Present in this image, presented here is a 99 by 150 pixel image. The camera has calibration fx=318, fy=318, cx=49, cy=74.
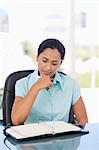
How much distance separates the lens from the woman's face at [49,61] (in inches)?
76.3

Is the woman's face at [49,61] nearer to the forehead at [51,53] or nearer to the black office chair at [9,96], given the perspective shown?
the forehead at [51,53]

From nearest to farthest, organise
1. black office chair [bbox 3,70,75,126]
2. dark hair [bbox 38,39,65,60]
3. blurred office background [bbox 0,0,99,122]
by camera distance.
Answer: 1. dark hair [bbox 38,39,65,60]
2. black office chair [bbox 3,70,75,126]
3. blurred office background [bbox 0,0,99,122]

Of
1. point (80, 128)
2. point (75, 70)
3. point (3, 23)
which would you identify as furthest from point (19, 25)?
point (80, 128)

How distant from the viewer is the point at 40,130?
5.35 ft

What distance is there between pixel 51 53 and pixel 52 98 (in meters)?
0.28

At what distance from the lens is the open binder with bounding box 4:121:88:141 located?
62.7 inches

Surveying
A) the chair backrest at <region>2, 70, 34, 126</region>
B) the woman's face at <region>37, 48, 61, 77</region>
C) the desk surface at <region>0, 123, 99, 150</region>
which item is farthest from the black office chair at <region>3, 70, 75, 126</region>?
the desk surface at <region>0, 123, 99, 150</region>

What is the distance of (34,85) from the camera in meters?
1.91

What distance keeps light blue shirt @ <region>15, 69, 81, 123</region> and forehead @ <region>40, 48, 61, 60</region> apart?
6.2 inches

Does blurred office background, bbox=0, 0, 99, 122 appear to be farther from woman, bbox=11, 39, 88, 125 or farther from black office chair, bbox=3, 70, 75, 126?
woman, bbox=11, 39, 88, 125

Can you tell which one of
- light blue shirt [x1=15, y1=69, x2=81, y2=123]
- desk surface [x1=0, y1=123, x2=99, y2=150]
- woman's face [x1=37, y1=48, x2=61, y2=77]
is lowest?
desk surface [x1=0, y1=123, x2=99, y2=150]

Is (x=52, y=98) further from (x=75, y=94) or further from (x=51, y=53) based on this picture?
(x=51, y=53)

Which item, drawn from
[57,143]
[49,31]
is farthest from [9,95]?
[49,31]

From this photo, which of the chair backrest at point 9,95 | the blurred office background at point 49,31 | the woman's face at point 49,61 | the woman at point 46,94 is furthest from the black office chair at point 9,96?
the blurred office background at point 49,31
